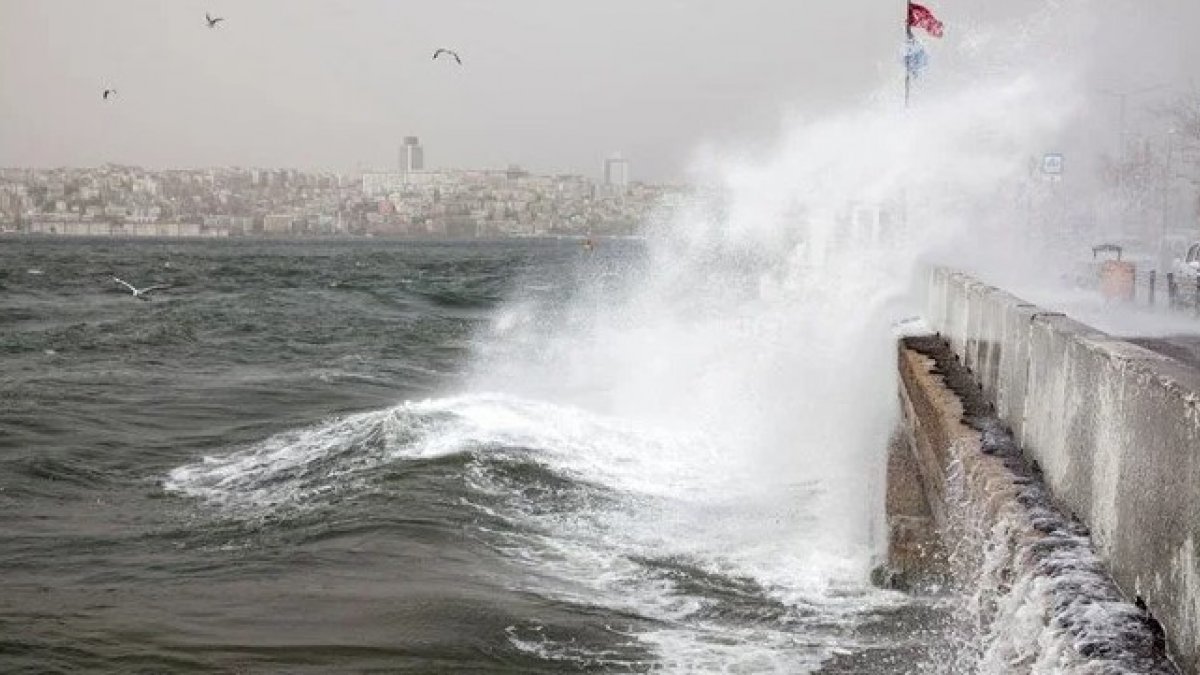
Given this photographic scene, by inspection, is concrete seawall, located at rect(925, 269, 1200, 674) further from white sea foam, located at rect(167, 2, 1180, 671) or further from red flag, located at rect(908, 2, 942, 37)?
red flag, located at rect(908, 2, 942, 37)

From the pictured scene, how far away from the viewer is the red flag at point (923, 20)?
2225 centimetres

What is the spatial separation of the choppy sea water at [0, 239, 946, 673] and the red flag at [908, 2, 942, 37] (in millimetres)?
9125

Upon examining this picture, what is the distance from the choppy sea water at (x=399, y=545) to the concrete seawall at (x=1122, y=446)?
2.17 m

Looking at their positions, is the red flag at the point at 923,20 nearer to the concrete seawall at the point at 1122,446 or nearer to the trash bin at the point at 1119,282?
the trash bin at the point at 1119,282

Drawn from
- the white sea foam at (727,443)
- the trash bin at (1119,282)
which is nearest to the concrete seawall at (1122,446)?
the white sea foam at (727,443)

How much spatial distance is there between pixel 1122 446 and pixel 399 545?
280 inches

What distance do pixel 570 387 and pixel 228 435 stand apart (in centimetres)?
764

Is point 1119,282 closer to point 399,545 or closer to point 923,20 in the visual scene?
point 923,20

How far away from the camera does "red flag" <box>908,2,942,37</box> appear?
73.0 feet


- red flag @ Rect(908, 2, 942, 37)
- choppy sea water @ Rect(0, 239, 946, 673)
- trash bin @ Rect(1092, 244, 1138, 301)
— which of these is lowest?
choppy sea water @ Rect(0, 239, 946, 673)

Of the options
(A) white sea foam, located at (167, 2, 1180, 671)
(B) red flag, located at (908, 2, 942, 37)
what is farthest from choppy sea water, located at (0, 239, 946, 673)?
(B) red flag, located at (908, 2, 942, 37)

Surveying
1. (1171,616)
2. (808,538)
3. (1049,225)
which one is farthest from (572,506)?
(1049,225)

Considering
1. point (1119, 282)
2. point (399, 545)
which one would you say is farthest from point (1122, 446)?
point (1119, 282)

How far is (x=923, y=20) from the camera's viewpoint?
22234mm
